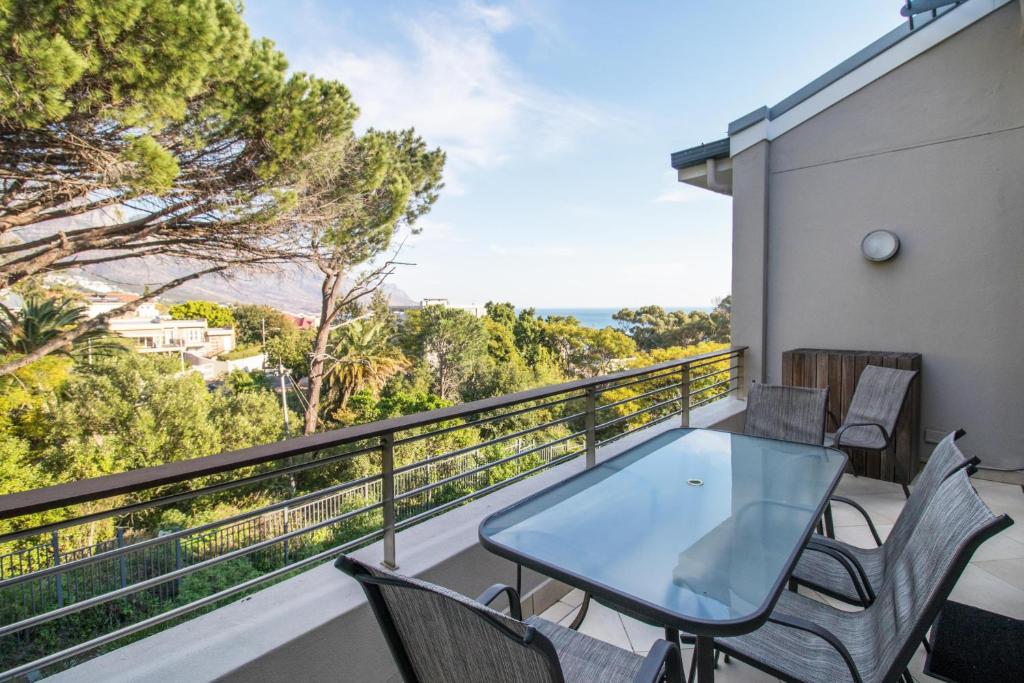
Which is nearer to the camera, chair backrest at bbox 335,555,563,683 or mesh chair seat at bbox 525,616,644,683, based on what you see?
chair backrest at bbox 335,555,563,683

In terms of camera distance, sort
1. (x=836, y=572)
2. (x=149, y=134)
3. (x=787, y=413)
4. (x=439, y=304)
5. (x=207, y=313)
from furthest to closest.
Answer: (x=207, y=313) < (x=439, y=304) < (x=149, y=134) < (x=787, y=413) < (x=836, y=572)

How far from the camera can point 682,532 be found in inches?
58.4

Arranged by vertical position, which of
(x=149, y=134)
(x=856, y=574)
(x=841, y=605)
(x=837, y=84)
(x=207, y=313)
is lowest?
(x=841, y=605)

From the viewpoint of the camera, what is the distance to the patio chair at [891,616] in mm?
977

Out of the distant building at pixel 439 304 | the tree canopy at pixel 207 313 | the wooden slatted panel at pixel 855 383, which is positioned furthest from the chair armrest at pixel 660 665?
the tree canopy at pixel 207 313

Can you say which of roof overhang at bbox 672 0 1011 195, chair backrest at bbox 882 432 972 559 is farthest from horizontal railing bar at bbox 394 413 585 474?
roof overhang at bbox 672 0 1011 195

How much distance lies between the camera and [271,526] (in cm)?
1160

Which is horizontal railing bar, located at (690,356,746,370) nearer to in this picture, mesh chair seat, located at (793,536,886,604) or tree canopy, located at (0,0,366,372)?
mesh chair seat, located at (793,536,886,604)

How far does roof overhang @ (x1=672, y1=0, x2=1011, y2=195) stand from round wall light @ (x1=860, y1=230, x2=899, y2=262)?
3.64ft

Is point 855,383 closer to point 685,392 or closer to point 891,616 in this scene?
point 685,392

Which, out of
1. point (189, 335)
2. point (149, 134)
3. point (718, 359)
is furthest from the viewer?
point (189, 335)

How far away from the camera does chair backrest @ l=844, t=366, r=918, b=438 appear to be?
3.23 m

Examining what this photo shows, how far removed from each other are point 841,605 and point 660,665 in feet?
5.59

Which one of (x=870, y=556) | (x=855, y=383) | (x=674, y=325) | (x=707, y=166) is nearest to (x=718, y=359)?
(x=855, y=383)
